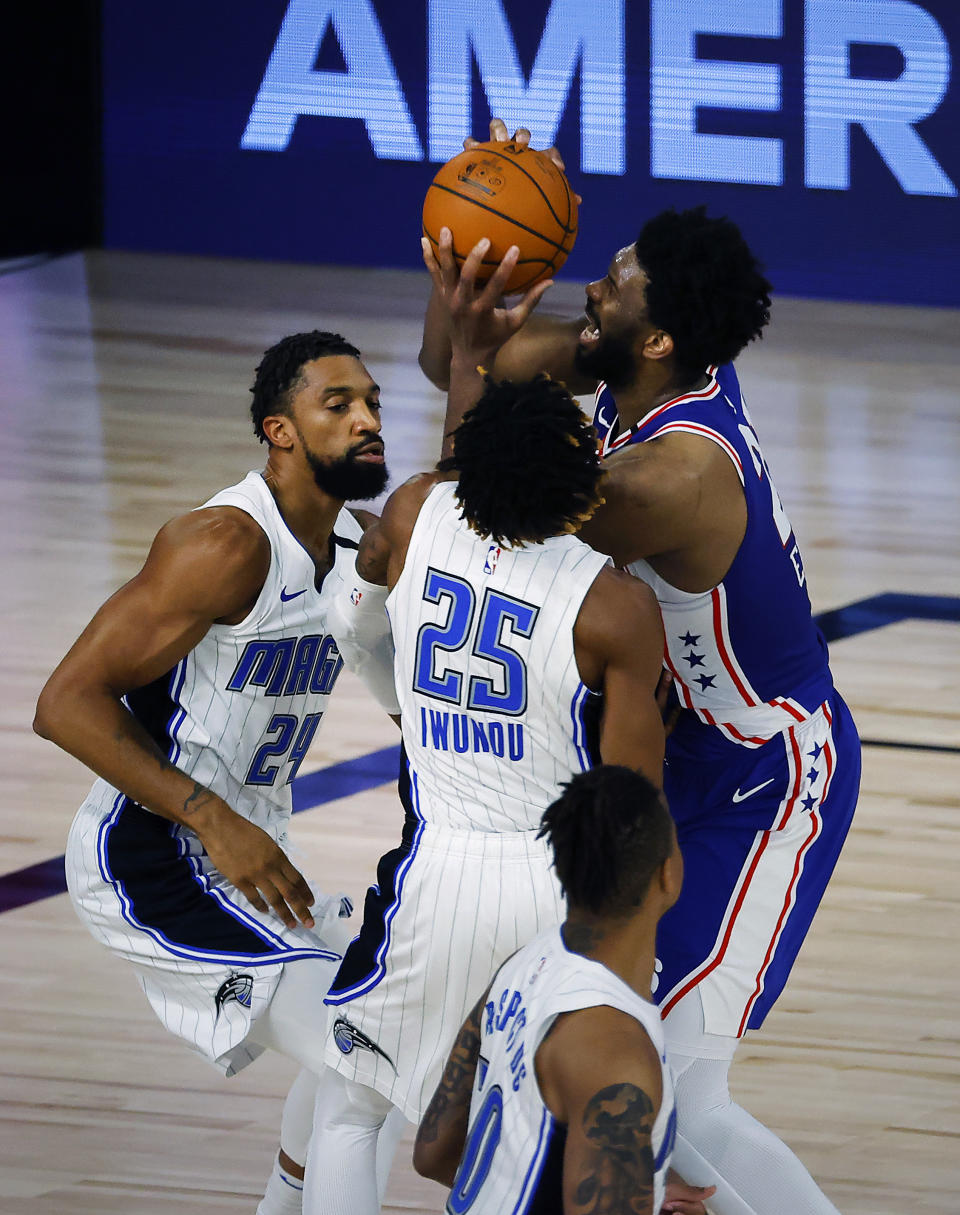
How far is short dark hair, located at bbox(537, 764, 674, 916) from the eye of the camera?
2.13 meters

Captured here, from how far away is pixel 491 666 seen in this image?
255 centimetres

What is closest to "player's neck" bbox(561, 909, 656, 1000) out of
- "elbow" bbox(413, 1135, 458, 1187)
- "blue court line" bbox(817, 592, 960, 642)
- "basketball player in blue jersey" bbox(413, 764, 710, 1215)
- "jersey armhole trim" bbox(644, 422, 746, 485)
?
"basketball player in blue jersey" bbox(413, 764, 710, 1215)

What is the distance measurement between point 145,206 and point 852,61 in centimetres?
491

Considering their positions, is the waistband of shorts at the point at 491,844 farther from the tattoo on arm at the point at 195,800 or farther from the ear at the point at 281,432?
the ear at the point at 281,432

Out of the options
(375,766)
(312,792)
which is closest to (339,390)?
(312,792)

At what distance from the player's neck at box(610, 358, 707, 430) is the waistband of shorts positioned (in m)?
0.78

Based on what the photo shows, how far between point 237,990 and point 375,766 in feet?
7.99

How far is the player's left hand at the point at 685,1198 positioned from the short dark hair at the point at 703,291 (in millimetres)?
1302

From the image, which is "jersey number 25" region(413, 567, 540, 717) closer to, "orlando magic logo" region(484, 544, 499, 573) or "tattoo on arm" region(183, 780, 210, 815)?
"orlando magic logo" region(484, 544, 499, 573)

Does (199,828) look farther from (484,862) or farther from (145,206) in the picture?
(145,206)

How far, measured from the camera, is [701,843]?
307 centimetres

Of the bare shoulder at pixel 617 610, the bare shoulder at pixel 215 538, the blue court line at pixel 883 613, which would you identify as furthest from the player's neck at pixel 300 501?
the blue court line at pixel 883 613

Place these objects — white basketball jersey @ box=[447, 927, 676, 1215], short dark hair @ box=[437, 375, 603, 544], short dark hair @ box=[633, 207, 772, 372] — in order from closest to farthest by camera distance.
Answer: white basketball jersey @ box=[447, 927, 676, 1215], short dark hair @ box=[437, 375, 603, 544], short dark hair @ box=[633, 207, 772, 372]

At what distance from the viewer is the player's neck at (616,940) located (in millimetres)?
2152
